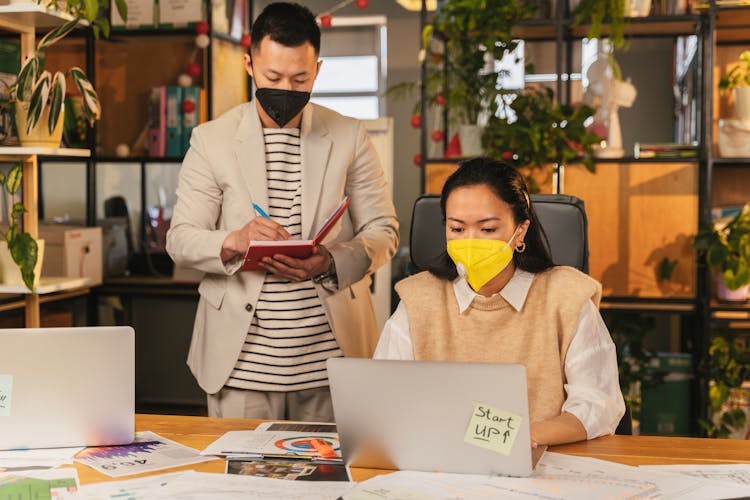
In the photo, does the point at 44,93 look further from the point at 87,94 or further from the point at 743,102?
the point at 743,102

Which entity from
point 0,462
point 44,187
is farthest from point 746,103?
point 44,187

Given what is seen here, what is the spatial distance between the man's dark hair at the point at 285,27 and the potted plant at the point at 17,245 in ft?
4.35

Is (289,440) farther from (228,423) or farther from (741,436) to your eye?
(741,436)

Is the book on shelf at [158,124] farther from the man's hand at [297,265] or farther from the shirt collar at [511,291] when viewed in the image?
the shirt collar at [511,291]

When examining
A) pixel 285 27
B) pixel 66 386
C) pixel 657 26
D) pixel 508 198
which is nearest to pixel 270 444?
pixel 66 386

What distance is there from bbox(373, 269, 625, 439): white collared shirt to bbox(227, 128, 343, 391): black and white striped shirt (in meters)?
0.27

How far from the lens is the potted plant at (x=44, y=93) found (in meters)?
3.05

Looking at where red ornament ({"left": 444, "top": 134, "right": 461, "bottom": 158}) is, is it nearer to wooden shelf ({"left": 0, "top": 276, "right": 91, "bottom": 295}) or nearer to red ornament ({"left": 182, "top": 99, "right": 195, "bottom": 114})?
red ornament ({"left": 182, "top": 99, "right": 195, "bottom": 114})

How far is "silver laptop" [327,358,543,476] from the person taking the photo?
1504mm

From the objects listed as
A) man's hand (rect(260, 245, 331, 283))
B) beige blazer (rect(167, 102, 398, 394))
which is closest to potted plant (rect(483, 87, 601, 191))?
beige blazer (rect(167, 102, 398, 394))

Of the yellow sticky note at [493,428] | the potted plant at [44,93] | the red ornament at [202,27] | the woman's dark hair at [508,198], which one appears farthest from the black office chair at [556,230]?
the red ornament at [202,27]

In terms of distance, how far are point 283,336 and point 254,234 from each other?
28 cm

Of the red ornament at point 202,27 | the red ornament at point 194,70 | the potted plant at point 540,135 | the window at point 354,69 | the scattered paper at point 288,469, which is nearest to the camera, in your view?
the scattered paper at point 288,469

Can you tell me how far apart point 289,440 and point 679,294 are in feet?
7.83
